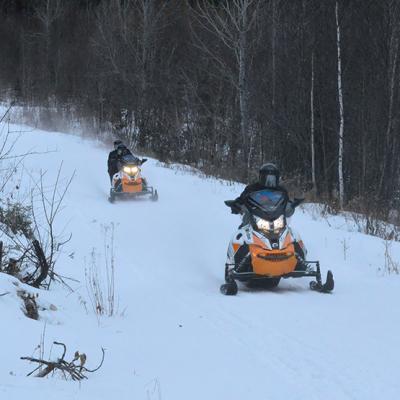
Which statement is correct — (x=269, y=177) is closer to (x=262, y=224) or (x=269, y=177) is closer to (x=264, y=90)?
(x=262, y=224)

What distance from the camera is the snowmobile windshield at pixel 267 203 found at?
24.2ft

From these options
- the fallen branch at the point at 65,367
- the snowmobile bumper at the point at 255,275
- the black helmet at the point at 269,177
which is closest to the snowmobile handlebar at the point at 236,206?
the black helmet at the point at 269,177

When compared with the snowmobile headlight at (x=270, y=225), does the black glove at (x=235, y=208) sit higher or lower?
higher

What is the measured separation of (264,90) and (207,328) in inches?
643

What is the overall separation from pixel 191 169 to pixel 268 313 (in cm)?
1432

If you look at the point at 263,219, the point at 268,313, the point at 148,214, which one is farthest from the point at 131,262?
the point at 148,214

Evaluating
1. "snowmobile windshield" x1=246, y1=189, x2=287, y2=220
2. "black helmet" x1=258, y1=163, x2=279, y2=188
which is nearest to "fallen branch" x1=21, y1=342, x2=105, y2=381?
"snowmobile windshield" x1=246, y1=189, x2=287, y2=220

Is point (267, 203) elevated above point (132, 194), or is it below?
above

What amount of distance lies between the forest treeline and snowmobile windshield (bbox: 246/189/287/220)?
5777 mm

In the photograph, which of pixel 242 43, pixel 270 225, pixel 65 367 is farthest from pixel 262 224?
pixel 242 43

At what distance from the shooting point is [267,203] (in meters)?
7.45

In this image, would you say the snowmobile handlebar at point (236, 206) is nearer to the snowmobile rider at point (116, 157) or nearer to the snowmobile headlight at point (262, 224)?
the snowmobile headlight at point (262, 224)

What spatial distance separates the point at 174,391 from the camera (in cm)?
389

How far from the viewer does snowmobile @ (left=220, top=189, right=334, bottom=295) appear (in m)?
7.14
